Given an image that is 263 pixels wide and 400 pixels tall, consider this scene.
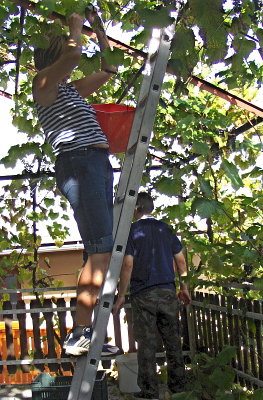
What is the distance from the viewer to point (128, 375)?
214 inches

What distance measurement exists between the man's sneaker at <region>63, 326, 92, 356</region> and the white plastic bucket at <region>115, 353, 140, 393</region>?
290 centimetres

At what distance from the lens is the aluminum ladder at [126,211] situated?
2420mm

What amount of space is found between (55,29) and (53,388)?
236 cm

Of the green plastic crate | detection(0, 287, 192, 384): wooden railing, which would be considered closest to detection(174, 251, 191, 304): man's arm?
detection(0, 287, 192, 384): wooden railing

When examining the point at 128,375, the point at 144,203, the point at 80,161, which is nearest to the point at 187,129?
the point at 144,203

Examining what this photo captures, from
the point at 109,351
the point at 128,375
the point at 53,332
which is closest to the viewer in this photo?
the point at 109,351

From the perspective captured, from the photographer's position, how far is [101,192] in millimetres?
2629

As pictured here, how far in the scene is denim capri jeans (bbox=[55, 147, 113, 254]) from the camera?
2594 mm

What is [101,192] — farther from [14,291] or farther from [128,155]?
[14,291]

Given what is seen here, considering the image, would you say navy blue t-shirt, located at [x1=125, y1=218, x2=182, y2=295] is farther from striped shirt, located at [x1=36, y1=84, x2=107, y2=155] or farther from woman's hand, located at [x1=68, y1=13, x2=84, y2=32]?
woman's hand, located at [x1=68, y1=13, x2=84, y2=32]

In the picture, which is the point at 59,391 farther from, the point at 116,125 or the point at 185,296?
the point at 116,125

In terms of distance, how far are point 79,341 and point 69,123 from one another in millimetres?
953

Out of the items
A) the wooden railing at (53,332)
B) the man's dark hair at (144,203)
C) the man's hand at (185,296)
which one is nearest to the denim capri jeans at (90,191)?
the man's dark hair at (144,203)

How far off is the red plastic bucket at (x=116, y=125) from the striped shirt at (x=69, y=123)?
0.19 m
